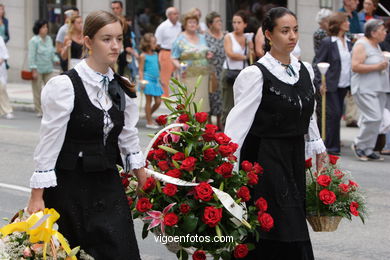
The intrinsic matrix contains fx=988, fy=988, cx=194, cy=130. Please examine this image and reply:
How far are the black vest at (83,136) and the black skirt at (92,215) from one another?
0.06 meters

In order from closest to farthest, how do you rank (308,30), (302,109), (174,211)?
(174,211)
(302,109)
(308,30)

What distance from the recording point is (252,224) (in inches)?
230

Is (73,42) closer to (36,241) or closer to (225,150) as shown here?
(225,150)

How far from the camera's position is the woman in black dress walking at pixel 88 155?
17.5ft

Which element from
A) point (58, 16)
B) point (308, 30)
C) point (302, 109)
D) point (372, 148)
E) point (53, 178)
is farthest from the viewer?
point (58, 16)

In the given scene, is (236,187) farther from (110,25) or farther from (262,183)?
(110,25)

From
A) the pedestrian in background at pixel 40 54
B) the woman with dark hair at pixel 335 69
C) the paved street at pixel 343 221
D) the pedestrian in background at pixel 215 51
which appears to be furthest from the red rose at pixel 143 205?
the pedestrian in background at pixel 40 54

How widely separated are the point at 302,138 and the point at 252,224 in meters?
0.71

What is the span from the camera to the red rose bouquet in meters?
6.28

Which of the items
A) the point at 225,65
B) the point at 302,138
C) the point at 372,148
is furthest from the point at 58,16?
the point at 302,138

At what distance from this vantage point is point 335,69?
13.6 m

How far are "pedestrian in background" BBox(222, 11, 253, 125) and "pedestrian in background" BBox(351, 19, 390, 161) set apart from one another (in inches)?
86.9

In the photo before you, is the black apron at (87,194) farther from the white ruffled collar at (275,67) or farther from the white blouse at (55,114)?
the white ruffled collar at (275,67)

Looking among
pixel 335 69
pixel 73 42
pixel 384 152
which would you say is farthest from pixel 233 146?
pixel 73 42
